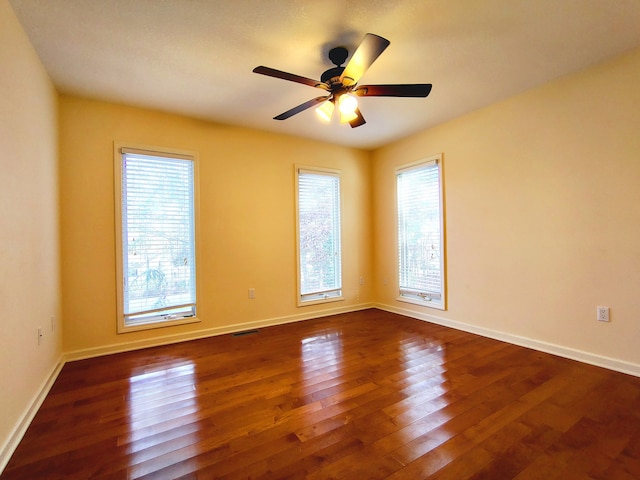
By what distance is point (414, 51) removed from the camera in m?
2.29

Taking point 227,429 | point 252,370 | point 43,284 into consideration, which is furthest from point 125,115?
point 227,429

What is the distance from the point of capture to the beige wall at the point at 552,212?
7.89 feet

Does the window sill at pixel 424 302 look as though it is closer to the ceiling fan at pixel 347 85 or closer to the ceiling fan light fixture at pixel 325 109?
the ceiling fan at pixel 347 85

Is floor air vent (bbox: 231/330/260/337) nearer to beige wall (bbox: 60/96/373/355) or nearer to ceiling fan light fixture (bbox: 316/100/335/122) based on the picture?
beige wall (bbox: 60/96/373/355)

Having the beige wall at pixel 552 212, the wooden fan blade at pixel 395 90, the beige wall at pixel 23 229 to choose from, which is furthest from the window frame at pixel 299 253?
the beige wall at pixel 23 229

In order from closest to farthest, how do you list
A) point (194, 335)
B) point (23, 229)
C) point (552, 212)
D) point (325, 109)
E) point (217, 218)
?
point (23, 229), point (325, 109), point (552, 212), point (194, 335), point (217, 218)

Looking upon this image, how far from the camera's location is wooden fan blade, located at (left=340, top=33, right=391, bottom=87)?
1.67 meters

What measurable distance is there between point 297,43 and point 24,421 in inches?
117

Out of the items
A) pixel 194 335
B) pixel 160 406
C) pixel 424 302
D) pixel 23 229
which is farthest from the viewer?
pixel 424 302

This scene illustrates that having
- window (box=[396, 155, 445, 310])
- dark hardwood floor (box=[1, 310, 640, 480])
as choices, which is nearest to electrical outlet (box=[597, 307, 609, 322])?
dark hardwood floor (box=[1, 310, 640, 480])

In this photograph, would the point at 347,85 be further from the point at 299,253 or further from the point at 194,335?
the point at 194,335

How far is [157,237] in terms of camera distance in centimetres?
327

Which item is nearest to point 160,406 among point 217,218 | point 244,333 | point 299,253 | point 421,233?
point 244,333

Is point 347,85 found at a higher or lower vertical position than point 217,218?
higher
